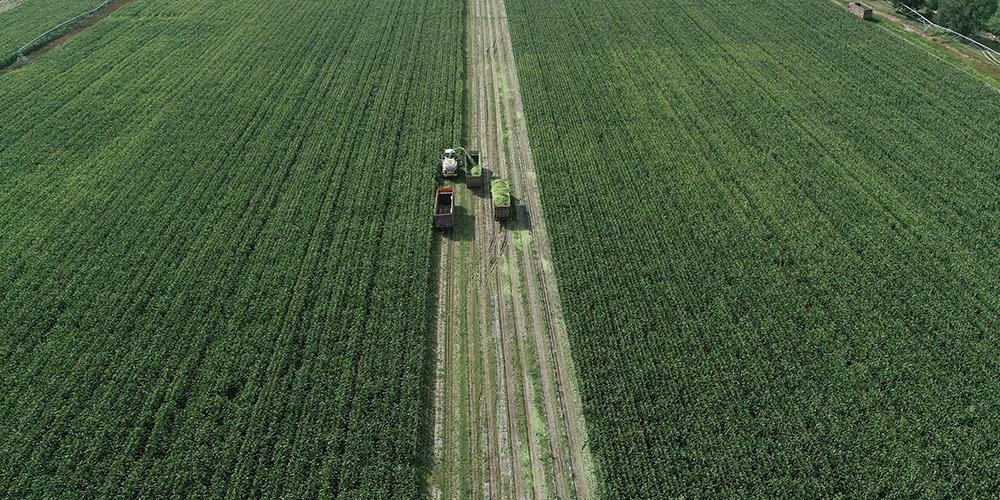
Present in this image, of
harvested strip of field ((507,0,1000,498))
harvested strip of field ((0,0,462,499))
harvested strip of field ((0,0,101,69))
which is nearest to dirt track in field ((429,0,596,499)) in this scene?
harvested strip of field ((507,0,1000,498))

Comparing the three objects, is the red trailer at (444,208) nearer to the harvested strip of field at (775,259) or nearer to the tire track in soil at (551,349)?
the tire track in soil at (551,349)

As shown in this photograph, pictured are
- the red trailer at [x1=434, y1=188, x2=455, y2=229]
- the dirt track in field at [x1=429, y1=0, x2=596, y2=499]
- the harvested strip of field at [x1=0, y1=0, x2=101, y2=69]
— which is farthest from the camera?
the harvested strip of field at [x1=0, y1=0, x2=101, y2=69]

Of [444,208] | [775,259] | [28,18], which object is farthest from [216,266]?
[28,18]

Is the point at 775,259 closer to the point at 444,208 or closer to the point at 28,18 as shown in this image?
the point at 444,208

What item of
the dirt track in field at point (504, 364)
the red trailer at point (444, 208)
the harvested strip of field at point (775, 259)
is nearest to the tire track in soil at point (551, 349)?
the dirt track in field at point (504, 364)

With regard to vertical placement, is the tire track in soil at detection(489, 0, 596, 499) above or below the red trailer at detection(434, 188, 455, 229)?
below

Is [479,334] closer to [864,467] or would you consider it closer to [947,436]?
[864,467]

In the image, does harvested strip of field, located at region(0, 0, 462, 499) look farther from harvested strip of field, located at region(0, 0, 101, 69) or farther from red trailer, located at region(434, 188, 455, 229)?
harvested strip of field, located at region(0, 0, 101, 69)
